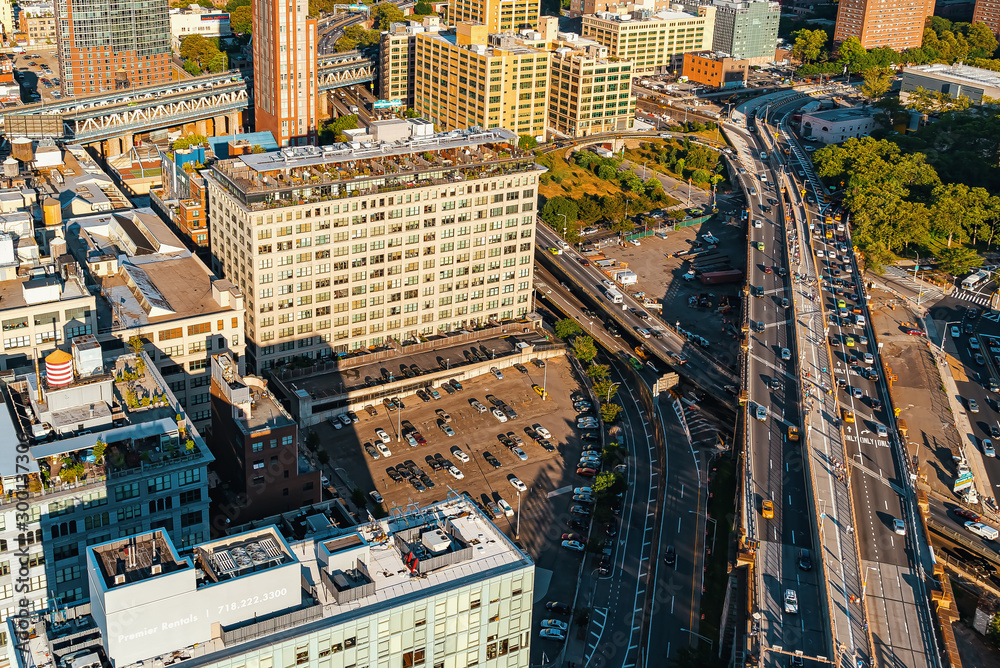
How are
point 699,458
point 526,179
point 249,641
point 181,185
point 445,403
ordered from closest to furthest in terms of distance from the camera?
point 249,641 → point 699,458 → point 445,403 → point 526,179 → point 181,185

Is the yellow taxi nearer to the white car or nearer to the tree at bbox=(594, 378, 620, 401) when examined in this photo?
the white car

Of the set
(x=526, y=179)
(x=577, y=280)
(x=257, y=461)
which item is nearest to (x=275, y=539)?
(x=257, y=461)

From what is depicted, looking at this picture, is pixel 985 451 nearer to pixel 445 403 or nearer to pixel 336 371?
pixel 445 403

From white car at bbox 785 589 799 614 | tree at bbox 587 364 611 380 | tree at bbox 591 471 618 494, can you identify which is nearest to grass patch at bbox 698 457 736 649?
white car at bbox 785 589 799 614

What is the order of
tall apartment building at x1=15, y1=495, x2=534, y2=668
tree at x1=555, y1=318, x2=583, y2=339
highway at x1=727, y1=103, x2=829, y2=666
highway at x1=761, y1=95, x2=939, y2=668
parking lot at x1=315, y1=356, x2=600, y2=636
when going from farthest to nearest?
tree at x1=555, y1=318, x2=583, y2=339 < parking lot at x1=315, y1=356, x2=600, y2=636 < highway at x1=727, y1=103, x2=829, y2=666 < highway at x1=761, y1=95, x2=939, y2=668 < tall apartment building at x1=15, y1=495, x2=534, y2=668

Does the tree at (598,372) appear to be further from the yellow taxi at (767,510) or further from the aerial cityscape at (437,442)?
the yellow taxi at (767,510)

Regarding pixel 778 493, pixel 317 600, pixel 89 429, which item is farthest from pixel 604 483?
pixel 317 600
